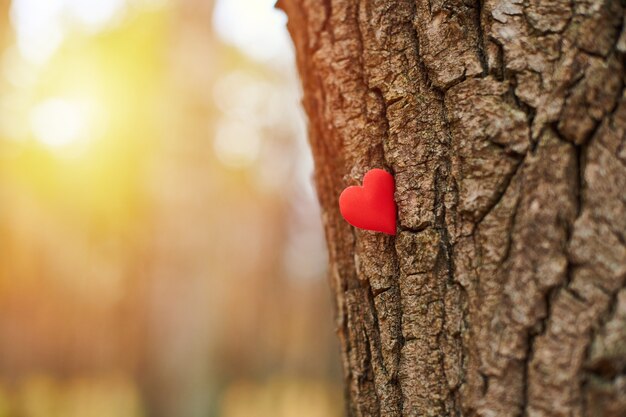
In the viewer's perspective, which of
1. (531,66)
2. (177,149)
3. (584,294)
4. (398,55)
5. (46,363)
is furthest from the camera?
(46,363)

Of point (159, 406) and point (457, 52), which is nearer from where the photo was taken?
point (457, 52)

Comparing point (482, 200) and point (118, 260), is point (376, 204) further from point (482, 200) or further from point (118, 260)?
point (118, 260)

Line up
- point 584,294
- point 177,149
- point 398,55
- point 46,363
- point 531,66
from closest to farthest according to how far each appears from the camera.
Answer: point 584,294 < point 531,66 < point 398,55 < point 177,149 < point 46,363

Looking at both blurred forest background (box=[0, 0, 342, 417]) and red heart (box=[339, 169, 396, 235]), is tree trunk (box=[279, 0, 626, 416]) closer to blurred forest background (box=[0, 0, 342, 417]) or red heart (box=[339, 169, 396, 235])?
red heart (box=[339, 169, 396, 235])

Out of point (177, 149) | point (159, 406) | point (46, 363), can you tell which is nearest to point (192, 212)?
point (177, 149)

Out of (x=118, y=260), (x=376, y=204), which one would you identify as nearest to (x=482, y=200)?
(x=376, y=204)

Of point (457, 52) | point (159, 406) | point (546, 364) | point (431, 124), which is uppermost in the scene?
point (457, 52)

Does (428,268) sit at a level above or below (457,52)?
below

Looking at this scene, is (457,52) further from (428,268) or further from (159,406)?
(159,406)
